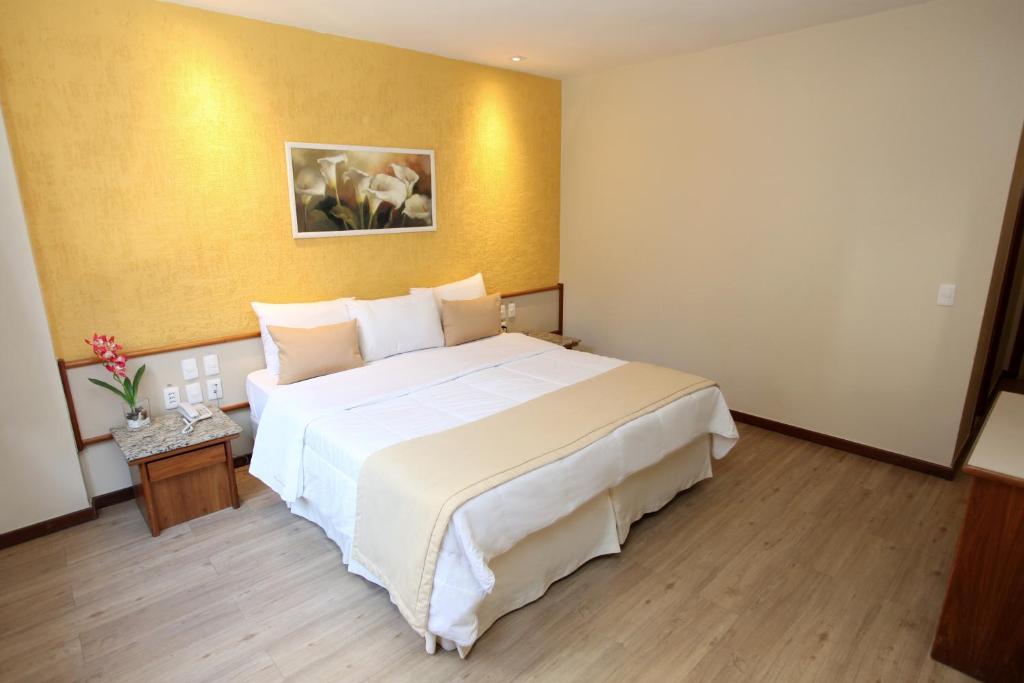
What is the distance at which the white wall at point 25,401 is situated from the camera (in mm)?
2322

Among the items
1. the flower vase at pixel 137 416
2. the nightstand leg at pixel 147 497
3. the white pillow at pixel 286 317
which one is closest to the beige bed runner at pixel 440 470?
the nightstand leg at pixel 147 497

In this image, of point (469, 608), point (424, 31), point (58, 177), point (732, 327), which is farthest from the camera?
point (732, 327)

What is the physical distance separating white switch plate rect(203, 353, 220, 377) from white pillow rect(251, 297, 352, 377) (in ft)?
0.83

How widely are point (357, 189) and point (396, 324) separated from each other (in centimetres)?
87

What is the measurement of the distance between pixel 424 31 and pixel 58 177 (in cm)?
195

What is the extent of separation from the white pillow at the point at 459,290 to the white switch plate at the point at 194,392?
1.38 meters

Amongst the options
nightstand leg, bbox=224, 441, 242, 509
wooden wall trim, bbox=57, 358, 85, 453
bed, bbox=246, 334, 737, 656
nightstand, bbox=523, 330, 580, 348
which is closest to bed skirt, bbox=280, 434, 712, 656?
bed, bbox=246, 334, 737, 656

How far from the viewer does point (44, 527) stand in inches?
102

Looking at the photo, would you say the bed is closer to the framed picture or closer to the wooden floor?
the wooden floor

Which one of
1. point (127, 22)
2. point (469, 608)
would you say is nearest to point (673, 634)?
point (469, 608)

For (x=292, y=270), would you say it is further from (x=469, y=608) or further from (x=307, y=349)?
(x=469, y=608)

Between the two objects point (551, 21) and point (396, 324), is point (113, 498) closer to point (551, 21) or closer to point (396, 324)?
point (396, 324)

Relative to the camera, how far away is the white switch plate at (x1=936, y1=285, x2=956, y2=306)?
2.85m

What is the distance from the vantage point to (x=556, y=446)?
2121mm
